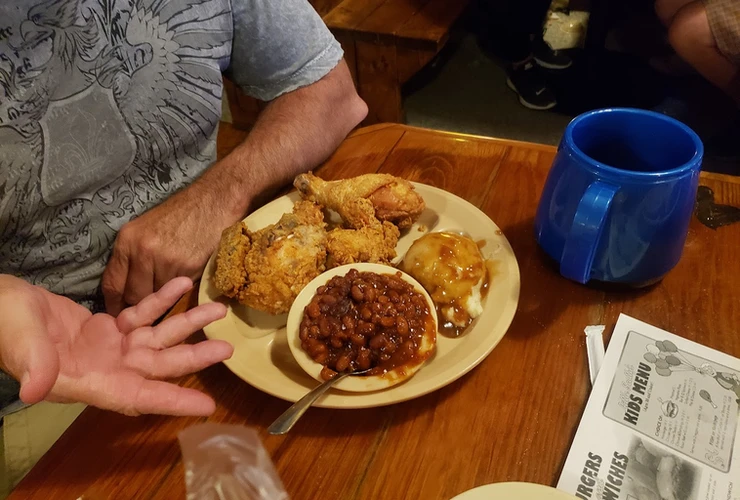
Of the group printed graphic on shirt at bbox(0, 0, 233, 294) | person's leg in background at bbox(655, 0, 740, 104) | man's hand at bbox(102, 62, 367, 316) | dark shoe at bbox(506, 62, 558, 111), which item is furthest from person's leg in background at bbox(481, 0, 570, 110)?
printed graphic on shirt at bbox(0, 0, 233, 294)

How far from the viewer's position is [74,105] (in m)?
0.99

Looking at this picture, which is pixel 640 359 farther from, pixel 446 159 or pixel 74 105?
pixel 74 105

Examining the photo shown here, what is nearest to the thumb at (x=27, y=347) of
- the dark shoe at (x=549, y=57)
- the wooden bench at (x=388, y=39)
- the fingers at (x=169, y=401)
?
the fingers at (x=169, y=401)

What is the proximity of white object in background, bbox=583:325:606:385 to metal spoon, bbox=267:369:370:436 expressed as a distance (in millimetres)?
373

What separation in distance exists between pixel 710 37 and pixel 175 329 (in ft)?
6.74

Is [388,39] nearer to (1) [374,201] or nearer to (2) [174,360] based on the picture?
(1) [374,201]

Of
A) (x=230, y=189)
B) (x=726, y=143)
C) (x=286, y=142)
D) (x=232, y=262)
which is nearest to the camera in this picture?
(x=232, y=262)

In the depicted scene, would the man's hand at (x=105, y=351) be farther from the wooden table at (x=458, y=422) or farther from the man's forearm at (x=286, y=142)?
the man's forearm at (x=286, y=142)

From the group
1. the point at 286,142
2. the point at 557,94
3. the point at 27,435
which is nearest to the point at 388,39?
the point at 557,94

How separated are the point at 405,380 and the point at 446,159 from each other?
0.59m

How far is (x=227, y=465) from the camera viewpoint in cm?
71

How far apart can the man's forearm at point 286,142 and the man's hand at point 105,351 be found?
35 centimetres

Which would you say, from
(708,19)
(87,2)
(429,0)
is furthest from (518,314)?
(429,0)

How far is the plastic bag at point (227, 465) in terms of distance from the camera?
680 mm
